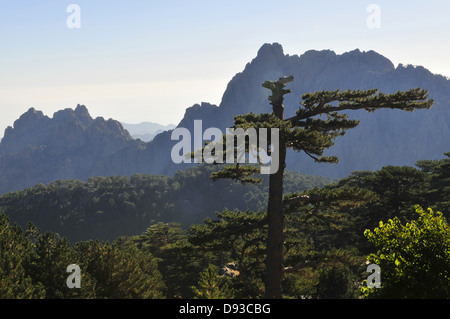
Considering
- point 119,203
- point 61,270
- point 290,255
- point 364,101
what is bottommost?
point 119,203

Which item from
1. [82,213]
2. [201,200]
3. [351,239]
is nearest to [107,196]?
[82,213]

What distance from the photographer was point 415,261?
1262cm

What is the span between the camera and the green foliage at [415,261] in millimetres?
12117

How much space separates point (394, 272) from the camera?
42.4ft

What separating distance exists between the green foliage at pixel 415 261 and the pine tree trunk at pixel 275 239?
457 cm

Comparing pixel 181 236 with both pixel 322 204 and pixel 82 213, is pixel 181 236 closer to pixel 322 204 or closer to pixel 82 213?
pixel 322 204

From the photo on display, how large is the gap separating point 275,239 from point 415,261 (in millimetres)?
6062

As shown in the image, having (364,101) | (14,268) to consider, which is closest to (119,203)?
(14,268)

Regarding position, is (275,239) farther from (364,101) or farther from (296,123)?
(364,101)

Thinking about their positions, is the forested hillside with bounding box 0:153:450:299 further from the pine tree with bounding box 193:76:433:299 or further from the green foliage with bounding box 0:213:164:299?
the pine tree with bounding box 193:76:433:299

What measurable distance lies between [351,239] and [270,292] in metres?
27.4

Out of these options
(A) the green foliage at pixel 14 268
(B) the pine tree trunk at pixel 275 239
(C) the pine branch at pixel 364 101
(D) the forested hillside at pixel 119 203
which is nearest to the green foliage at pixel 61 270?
(A) the green foliage at pixel 14 268

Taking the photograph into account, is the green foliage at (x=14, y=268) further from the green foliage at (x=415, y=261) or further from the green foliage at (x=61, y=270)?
the green foliage at (x=415, y=261)
